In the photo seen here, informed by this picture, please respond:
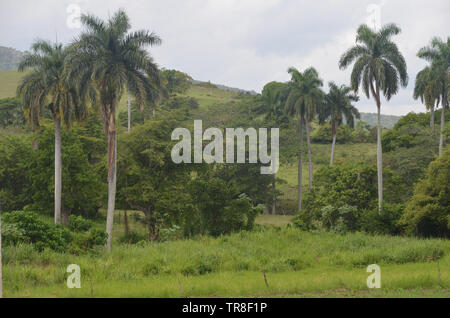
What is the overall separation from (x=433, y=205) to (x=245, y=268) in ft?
36.9

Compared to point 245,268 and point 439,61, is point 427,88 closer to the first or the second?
point 439,61

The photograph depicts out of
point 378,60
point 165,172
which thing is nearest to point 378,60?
point 378,60

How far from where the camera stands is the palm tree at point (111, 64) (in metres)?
21.2

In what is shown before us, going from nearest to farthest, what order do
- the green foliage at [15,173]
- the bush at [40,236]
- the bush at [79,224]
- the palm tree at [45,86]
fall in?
the bush at [40,236]
the bush at [79,224]
the palm tree at [45,86]
the green foliage at [15,173]

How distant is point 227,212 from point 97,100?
35.1 feet

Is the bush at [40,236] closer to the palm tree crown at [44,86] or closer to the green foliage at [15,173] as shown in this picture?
the palm tree crown at [44,86]

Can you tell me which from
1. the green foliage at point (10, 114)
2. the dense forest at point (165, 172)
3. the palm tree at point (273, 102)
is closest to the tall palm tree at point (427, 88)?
the dense forest at point (165, 172)

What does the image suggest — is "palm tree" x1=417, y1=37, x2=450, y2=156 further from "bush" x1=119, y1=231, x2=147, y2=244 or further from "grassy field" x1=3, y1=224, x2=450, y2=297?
"bush" x1=119, y1=231, x2=147, y2=244

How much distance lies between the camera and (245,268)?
634 inches

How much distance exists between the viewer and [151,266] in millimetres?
14914

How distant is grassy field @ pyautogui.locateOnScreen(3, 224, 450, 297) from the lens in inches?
460

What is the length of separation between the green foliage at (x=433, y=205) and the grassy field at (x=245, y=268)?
7.87 feet

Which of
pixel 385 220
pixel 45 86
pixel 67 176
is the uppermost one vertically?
pixel 45 86
